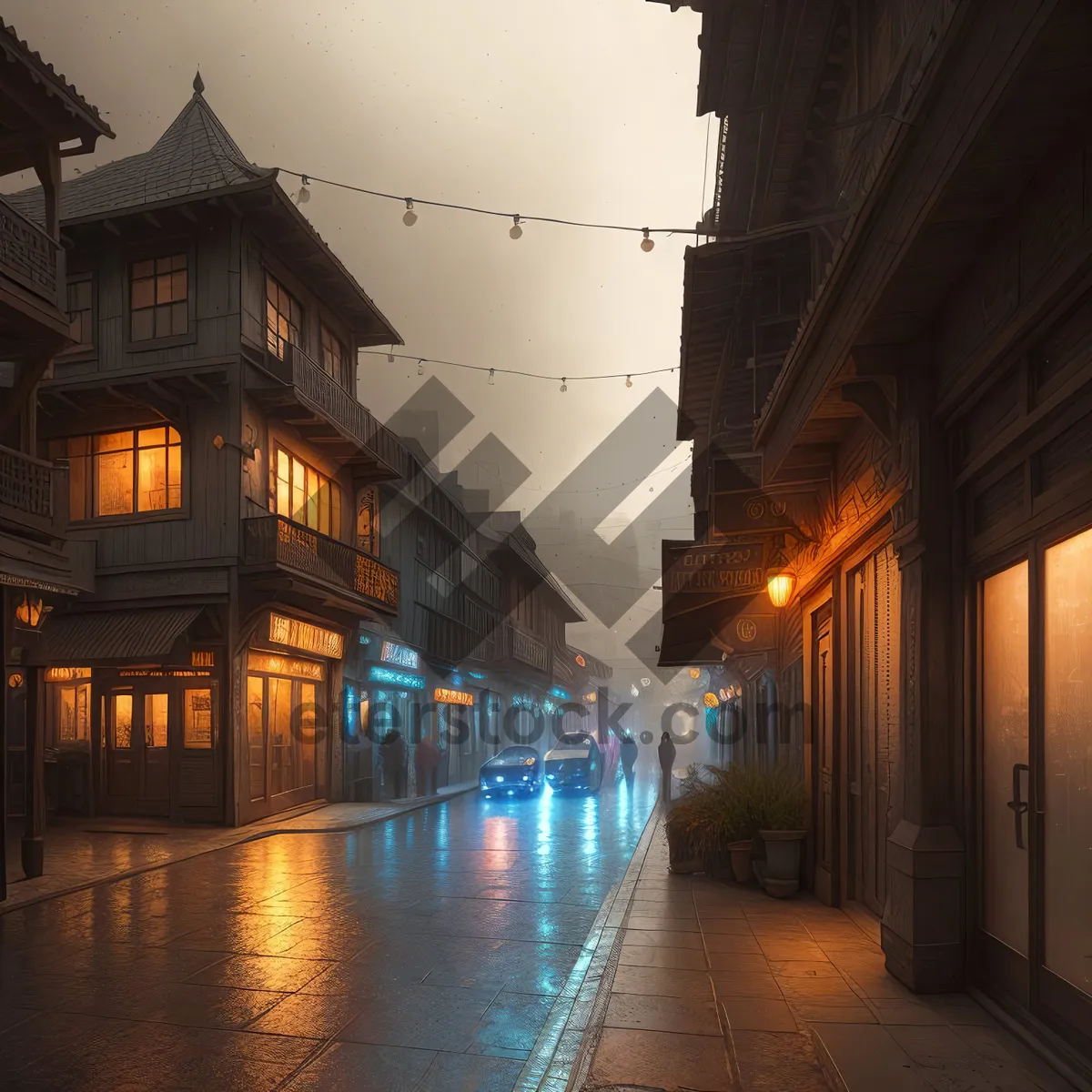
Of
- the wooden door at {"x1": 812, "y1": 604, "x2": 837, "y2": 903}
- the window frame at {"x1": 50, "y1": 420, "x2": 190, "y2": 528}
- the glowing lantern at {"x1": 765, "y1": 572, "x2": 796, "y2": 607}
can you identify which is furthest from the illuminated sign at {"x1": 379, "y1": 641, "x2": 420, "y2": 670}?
the wooden door at {"x1": 812, "y1": 604, "x2": 837, "y2": 903}

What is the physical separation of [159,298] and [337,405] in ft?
14.5

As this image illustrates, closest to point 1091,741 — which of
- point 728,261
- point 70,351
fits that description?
point 728,261

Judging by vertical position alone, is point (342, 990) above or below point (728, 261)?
below

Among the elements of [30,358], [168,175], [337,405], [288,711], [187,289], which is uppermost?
[168,175]

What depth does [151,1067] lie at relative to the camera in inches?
227

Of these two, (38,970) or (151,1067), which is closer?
(151,1067)

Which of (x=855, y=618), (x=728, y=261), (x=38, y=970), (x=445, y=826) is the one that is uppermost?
(x=728, y=261)

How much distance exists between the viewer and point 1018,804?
5.69 m

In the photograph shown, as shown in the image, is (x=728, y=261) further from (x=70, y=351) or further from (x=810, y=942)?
(x=70, y=351)

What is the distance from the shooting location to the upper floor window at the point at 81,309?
20812 mm

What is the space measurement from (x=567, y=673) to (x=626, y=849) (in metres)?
40.2

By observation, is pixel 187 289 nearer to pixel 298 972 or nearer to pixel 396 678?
pixel 396 678

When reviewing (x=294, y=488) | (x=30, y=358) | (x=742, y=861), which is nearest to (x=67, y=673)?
(x=294, y=488)

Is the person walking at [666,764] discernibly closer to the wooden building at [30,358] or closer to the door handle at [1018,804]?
the wooden building at [30,358]
